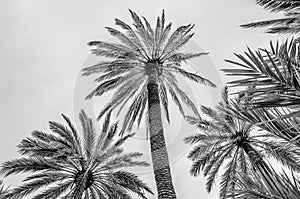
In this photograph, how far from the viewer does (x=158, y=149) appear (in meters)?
14.3

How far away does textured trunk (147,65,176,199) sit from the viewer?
13.3 meters

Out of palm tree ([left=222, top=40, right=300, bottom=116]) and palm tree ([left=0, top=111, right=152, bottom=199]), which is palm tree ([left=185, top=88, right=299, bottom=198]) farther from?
palm tree ([left=222, top=40, right=300, bottom=116])

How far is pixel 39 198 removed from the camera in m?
16.1

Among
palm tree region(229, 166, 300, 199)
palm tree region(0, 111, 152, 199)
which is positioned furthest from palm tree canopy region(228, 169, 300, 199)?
palm tree region(0, 111, 152, 199)

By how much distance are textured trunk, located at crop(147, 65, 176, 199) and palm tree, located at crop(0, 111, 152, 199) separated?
337cm

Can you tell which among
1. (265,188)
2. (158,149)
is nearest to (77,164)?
(158,149)

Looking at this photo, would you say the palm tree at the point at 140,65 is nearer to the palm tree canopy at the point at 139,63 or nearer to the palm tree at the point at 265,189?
the palm tree canopy at the point at 139,63

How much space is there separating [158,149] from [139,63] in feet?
14.5

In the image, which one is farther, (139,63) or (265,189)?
(139,63)

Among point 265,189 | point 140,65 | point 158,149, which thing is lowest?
point 265,189

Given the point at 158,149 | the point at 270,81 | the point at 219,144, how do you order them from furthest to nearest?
the point at 219,144 < the point at 158,149 < the point at 270,81

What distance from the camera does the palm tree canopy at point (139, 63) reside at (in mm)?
16688

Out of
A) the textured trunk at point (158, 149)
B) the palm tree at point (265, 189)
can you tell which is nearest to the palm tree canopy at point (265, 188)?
the palm tree at point (265, 189)

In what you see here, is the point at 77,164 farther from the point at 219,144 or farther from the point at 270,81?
the point at 270,81
